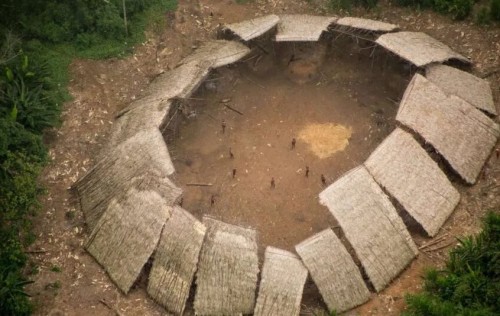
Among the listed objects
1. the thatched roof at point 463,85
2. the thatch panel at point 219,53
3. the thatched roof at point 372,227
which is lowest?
the thatched roof at point 372,227

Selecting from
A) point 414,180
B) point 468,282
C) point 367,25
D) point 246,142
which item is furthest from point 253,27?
point 468,282

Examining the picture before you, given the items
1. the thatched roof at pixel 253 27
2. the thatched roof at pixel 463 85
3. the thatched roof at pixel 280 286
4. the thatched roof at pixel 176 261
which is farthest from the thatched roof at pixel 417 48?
the thatched roof at pixel 176 261

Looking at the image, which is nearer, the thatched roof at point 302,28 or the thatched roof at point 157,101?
the thatched roof at point 157,101

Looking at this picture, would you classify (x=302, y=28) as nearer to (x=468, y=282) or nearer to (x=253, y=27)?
(x=253, y=27)

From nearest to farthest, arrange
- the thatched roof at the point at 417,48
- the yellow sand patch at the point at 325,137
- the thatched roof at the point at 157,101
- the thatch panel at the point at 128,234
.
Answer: the thatch panel at the point at 128,234 < the thatched roof at the point at 157,101 < the thatched roof at the point at 417,48 < the yellow sand patch at the point at 325,137

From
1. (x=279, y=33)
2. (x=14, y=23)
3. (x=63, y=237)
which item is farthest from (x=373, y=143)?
(x=14, y=23)

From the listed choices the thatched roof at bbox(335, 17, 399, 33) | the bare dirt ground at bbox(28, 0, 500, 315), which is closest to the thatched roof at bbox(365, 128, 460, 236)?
the bare dirt ground at bbox(28, 0, 500, 315)

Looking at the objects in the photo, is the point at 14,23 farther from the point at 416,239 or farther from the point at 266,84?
the point at 416,239

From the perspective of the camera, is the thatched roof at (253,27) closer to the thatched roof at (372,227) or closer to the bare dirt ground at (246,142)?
the bare dirt ground at (246,142)
